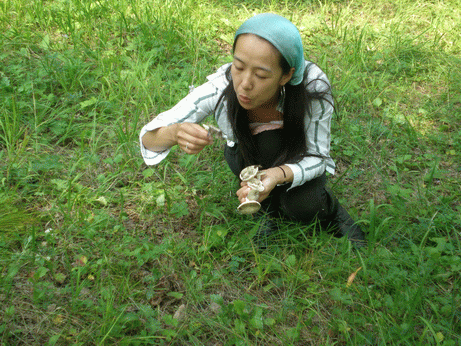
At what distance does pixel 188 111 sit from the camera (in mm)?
2037

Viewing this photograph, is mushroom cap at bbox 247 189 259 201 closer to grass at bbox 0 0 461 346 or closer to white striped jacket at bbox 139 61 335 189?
white striped jacket at bbox 139 61 335 189

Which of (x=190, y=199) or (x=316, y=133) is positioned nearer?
(x=316, y=133)

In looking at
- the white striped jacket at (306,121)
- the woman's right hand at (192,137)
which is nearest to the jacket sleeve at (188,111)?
the white striped jacket at (306,121)

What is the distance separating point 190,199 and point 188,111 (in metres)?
0.68

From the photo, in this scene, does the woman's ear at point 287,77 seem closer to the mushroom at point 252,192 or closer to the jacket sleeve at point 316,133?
the jacket sleeve at point 316,133

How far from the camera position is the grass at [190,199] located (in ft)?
5.97

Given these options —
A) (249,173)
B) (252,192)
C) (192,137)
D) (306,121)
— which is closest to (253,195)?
(252,192)

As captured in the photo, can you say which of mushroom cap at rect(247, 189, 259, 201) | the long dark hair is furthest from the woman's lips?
mushroom cap at rect(247, 189, 259, 201)

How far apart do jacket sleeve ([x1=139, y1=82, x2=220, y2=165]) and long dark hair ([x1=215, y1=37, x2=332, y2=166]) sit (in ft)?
0.21

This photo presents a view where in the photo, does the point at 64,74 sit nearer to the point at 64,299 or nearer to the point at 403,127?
the point at 64,299

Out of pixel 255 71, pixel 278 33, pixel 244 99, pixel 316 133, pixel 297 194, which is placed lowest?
pixel 297 194

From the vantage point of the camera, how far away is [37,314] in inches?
69.4

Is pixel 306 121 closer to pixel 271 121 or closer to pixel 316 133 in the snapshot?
pixel 316 133

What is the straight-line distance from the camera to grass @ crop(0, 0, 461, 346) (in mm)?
1820
